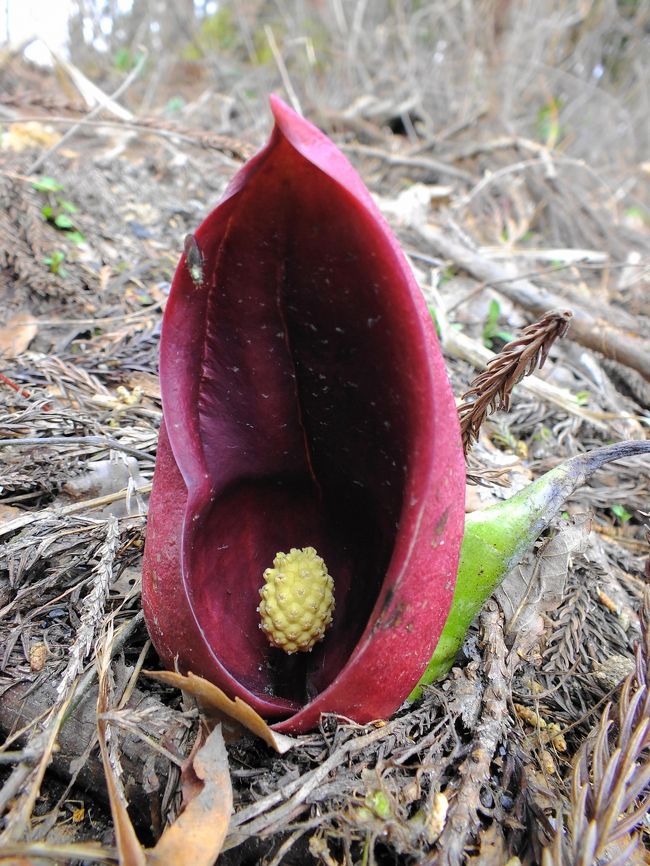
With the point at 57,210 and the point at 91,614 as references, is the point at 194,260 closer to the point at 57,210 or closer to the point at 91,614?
the point at 91,614

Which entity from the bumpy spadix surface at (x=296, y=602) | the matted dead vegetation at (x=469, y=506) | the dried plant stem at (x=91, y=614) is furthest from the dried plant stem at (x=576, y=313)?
the dried plant stem at (x=91, y=614)

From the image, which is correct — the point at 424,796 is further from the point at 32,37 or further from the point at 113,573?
the point at 32,37

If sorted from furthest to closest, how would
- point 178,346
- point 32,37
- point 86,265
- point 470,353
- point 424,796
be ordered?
point 32,37
point 86,265
point 470,353
point 178,346
point 424,796

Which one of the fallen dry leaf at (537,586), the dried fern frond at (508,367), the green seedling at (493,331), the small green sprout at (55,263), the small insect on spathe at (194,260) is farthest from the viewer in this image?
the green seedling at (493,331)

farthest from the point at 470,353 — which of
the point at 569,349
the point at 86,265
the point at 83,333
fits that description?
the point at 86,265

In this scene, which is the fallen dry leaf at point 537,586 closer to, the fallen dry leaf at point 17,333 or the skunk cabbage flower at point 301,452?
the skunk cabbage flower at point 301,452

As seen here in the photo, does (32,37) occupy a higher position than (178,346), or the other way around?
(32,37)
